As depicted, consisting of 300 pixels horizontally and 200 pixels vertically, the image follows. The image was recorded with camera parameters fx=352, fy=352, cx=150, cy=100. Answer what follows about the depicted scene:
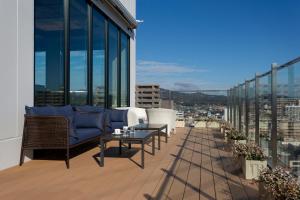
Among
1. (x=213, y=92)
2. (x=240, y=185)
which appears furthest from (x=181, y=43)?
(x=240, y=185)

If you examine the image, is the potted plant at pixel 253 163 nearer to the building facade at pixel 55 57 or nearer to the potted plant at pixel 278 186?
the potted plant at pixel 278 186

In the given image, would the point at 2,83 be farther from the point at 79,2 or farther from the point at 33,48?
the point at 79,2

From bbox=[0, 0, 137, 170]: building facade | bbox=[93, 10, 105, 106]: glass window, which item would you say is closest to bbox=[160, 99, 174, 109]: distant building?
bbox=[0, 0, 137, 170]: building facade

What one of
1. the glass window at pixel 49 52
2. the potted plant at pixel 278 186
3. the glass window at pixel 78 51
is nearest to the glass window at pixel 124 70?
the glass window at pixel 78 51

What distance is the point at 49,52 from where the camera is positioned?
5402mm

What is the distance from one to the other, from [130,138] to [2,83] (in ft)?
5.29

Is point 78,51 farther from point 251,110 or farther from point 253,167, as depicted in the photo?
point 253,167

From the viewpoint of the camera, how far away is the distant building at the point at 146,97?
11.8m

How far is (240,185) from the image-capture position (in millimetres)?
3422

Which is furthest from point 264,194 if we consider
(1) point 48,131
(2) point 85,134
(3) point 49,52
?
(3) point 49,52

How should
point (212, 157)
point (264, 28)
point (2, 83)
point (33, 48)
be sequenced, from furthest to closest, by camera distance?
1. point (264, 28)
2. point (212, 157)
3. point (33, 48)
4. point (2, 83)

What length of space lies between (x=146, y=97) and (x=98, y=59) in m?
4.53

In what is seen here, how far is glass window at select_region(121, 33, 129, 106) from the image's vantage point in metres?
9.79

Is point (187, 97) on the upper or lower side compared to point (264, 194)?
upper
